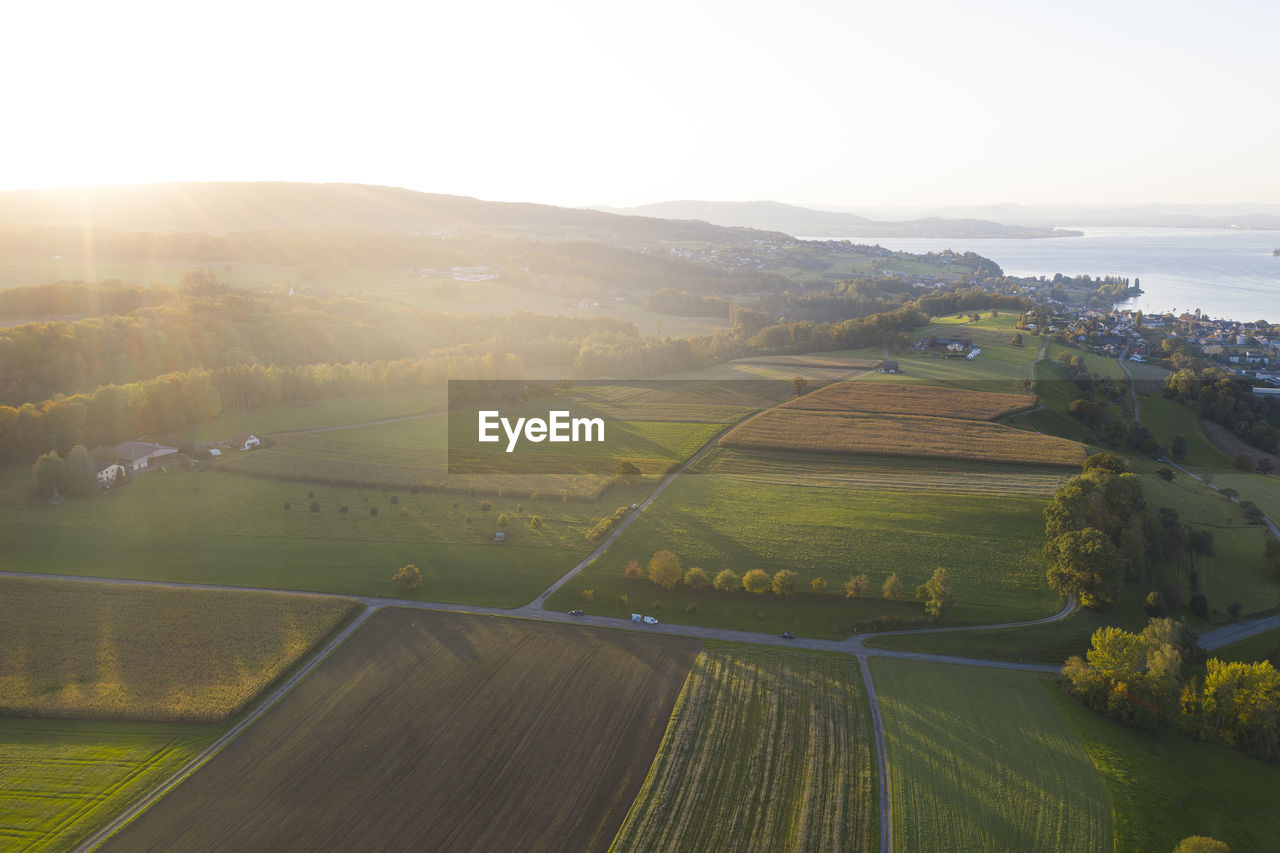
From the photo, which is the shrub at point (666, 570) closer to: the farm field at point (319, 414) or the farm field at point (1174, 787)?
the farm field at point (1174, 787)

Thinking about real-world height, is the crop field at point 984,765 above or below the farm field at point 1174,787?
above

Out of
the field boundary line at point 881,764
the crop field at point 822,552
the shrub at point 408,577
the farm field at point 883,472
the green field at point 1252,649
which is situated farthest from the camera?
the farm field at point 883,472

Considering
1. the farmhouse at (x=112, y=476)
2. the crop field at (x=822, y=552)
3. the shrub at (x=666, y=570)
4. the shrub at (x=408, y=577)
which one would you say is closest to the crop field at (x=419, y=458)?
the farmhouse at (x=112, y=476)

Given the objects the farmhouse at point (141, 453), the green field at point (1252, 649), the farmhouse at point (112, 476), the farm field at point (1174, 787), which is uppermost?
the farmhouse at point (141, 453)

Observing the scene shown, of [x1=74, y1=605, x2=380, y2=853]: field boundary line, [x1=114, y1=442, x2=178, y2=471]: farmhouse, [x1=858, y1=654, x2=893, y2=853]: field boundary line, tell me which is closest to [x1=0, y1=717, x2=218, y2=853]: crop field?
[x1=74, y1=605, x2=380, y2=853]: field boundary line

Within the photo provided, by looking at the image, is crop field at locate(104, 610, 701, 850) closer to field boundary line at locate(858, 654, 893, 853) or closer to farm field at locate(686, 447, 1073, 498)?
field boundary line at locate(858, 654, 893, 853)

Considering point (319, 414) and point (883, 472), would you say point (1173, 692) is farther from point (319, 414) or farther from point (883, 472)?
point (319, 414)

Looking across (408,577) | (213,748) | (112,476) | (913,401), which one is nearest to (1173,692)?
(408,577)
